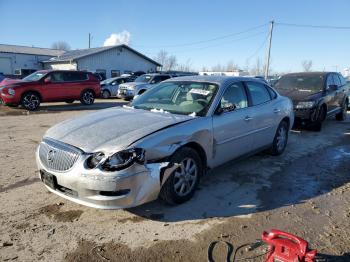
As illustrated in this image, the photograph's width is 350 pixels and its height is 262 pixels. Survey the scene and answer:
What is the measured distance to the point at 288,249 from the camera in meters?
2.68

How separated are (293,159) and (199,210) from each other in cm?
318

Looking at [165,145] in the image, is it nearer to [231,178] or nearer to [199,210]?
[199,210]

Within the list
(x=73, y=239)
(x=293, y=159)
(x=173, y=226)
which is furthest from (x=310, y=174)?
(x=73, y=239)

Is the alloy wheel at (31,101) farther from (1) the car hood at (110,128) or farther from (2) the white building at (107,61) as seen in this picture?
(2) the white building at (107,61)

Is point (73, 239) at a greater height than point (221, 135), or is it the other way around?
point (221, 135)

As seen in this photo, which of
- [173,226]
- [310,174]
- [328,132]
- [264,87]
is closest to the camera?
[173,226]

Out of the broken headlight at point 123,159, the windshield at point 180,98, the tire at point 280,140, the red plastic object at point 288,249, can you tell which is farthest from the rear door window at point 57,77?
the red plastic object at point 288,249

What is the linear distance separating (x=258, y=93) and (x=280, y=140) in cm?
132

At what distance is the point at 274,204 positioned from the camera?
413 cm

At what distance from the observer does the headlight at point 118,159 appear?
3.23 metres

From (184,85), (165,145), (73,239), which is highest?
(184,85)

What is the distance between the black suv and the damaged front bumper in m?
6.63

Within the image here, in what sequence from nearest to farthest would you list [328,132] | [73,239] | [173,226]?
[73,239] < [173,226] < [328,132]

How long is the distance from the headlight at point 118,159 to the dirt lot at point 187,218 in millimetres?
743
